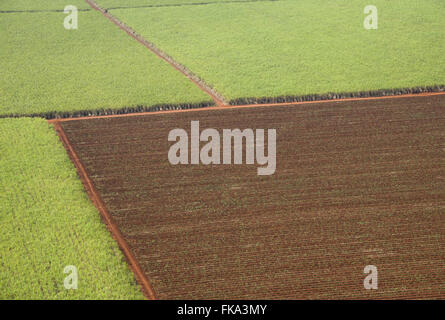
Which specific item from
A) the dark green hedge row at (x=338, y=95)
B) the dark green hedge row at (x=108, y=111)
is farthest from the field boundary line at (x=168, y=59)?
the dark green hedge row at (x=338, y=95)

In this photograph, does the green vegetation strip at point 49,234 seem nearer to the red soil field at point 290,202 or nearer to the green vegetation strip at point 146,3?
the red soil field at point 290,202

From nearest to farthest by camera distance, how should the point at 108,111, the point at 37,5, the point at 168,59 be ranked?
the point at 108,111, the point at 168,59, the point at 37,5

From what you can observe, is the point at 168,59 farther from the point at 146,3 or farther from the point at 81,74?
the point at 146,3

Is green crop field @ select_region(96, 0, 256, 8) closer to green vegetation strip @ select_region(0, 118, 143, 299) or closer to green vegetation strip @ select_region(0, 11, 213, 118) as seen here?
green vegetation strip @ select_region(0, 11, 213, 118)

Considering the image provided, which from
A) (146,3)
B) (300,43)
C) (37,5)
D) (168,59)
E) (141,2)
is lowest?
(168,59)

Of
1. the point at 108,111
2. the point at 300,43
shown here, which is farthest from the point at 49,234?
the point at 300,43

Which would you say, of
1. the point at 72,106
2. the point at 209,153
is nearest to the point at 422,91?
the point at 209,153

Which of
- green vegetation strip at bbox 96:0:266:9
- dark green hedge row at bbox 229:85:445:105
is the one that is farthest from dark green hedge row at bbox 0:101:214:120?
green vegetation strip at bbox 96:0:266:9

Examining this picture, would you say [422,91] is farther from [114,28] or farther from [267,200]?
[114,28]
